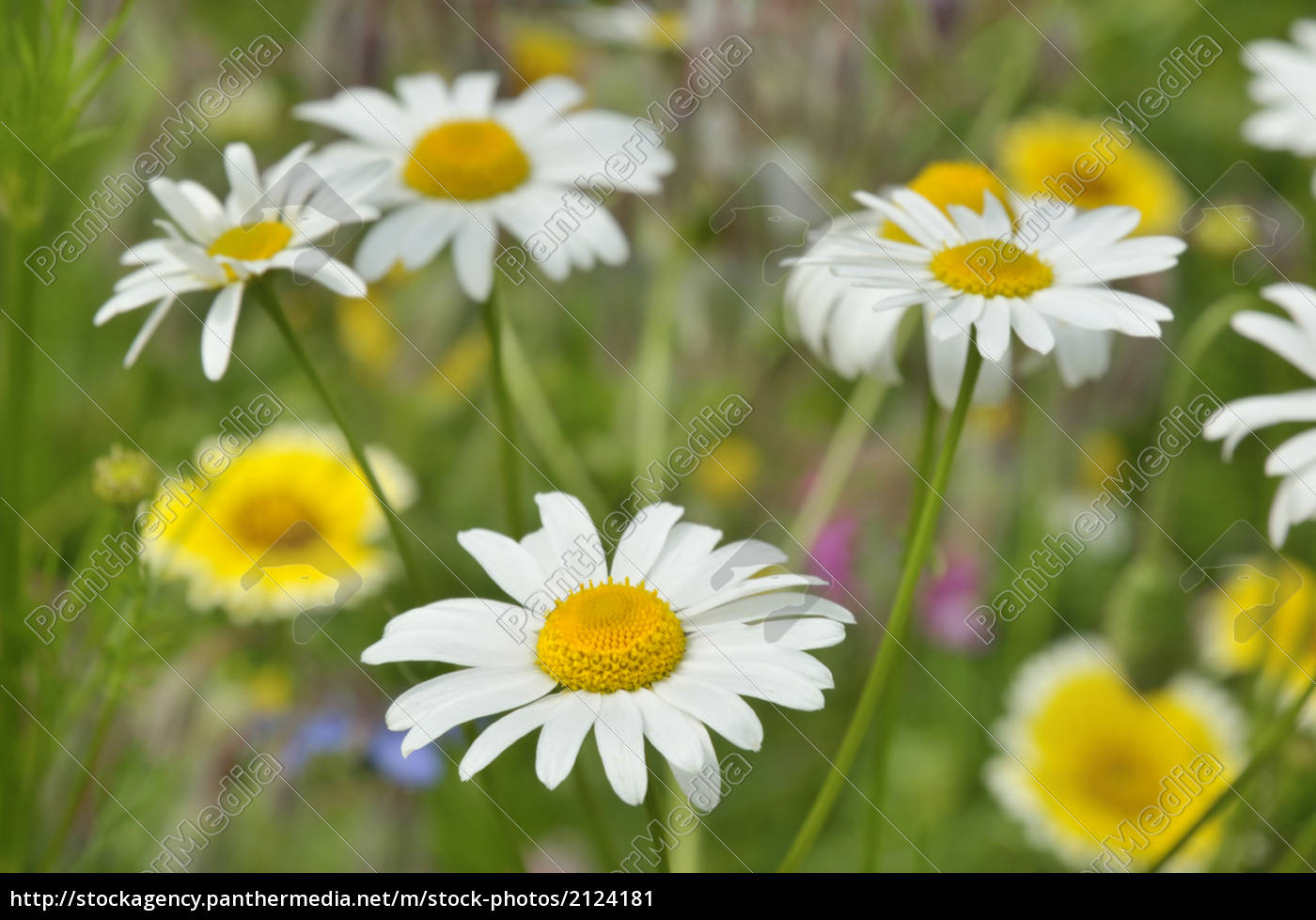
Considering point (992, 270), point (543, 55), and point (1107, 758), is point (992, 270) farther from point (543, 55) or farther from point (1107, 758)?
point (543, 55)

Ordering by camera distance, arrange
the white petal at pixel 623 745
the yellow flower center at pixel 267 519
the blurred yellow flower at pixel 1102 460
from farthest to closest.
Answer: the blurred yellow flower at pixel 1102 460
the yellow flower center at pixel 267 519
the white petal at pixel 623 745

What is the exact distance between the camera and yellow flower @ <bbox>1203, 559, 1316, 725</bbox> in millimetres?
1047

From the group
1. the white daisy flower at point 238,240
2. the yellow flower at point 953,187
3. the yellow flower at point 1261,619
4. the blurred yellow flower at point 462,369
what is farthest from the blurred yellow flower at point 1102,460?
the white daisy flower at point 238,240

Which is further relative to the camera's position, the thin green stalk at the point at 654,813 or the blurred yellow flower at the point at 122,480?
the blurred yellow flower at the point at 122,480

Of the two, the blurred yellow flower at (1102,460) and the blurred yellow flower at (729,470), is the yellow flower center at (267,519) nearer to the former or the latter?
the blurred yellow flower at (729,470)

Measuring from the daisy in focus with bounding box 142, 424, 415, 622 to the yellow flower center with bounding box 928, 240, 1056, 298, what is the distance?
0.53 meters

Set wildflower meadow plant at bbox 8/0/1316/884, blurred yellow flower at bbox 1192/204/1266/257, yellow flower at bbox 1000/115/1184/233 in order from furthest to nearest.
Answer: yellow flower at bbox 1000/115/1184/233
blurred yellow flower at bbox 1192/204/1266/257
wildflower meadow plant at bbox 8/0/1316/884

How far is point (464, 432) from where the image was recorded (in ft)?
4.92

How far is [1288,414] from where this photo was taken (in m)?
0.53

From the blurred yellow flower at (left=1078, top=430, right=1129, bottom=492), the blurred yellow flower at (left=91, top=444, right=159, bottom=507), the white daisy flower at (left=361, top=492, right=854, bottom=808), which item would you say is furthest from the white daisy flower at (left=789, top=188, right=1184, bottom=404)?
the blurred yellow flower at (left=1078, top=430, right=1129, bottom=492)

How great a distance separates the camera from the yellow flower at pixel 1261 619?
1047 millimetres

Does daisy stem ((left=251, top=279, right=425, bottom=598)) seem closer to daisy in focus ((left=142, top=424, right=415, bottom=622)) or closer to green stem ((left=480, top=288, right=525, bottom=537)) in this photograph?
green stem ((left=480, top=288, right=525, bottom=537))

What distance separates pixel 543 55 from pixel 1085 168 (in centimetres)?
75

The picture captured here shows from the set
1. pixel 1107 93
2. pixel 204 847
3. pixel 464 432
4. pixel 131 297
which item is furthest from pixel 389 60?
pixel 1107 93
